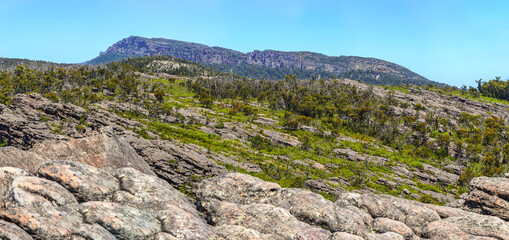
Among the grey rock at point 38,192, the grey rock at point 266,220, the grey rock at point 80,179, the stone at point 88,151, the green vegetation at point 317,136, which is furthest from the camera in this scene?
the green vegetation at point 317,136

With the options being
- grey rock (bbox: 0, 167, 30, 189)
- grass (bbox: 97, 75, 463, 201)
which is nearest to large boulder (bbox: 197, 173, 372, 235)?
grey rock (bbox: 0, 167, 30, 189)

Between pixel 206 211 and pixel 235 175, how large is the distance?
11.3ft

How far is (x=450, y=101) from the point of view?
185625 millimetres

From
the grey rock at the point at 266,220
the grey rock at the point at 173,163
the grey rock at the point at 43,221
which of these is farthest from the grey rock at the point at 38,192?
the grey rock at the point at 173,163

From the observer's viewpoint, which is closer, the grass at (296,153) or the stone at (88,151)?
the stone at (88,151)

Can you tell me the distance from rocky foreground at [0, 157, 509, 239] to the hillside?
7 cm

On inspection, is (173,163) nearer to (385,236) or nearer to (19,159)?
(19,159)

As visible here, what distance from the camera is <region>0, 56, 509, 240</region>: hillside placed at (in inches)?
517

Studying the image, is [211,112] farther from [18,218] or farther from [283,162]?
[18,218]

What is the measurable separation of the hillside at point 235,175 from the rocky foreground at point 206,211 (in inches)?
2.6

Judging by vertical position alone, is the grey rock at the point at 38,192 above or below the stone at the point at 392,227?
above

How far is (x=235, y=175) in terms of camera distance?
19.6 m

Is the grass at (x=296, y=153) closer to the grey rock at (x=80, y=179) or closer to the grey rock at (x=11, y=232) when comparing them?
the grey rock at (x=80, y=179)

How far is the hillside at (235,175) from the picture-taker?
13133 mm
